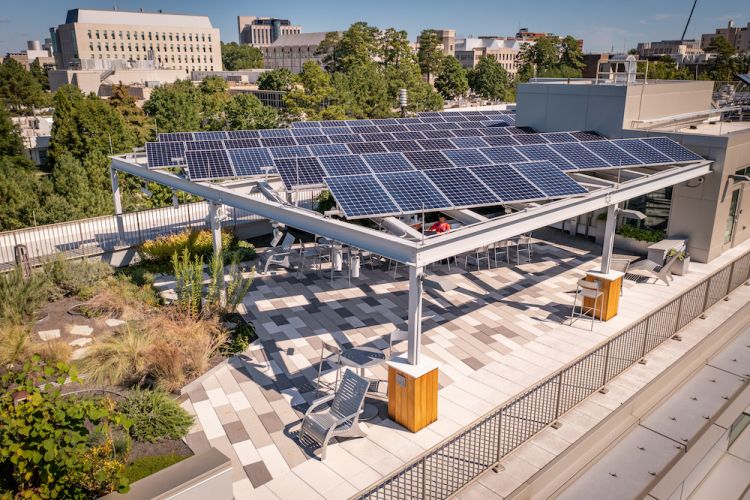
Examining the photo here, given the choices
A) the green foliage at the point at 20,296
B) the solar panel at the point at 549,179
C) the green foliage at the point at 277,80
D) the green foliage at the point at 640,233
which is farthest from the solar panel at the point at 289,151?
the green foliage at the point at 277,80

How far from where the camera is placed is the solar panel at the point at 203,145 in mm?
17878

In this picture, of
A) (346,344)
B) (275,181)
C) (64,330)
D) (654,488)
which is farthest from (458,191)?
(64,330)

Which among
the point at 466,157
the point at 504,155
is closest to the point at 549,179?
the point at 504,155

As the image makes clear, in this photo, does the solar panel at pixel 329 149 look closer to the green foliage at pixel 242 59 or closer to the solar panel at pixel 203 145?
the solar panel at pixel 203 145

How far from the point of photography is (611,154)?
15.9 meters

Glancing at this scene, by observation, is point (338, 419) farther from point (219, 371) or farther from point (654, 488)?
point (654, 488)

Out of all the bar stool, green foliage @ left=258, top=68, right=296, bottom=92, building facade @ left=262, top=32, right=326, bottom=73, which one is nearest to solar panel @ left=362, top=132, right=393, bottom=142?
the bar stool

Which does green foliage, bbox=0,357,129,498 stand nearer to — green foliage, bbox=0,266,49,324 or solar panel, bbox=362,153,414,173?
green foliage, bbox=0,266,49,324

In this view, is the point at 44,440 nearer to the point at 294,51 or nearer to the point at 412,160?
the point at 412,160

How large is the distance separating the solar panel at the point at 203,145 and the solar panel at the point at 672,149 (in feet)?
48.0

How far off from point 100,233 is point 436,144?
12675 mm

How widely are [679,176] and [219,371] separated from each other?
13578mm

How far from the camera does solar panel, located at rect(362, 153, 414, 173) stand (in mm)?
13045

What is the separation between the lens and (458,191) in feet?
36.0
